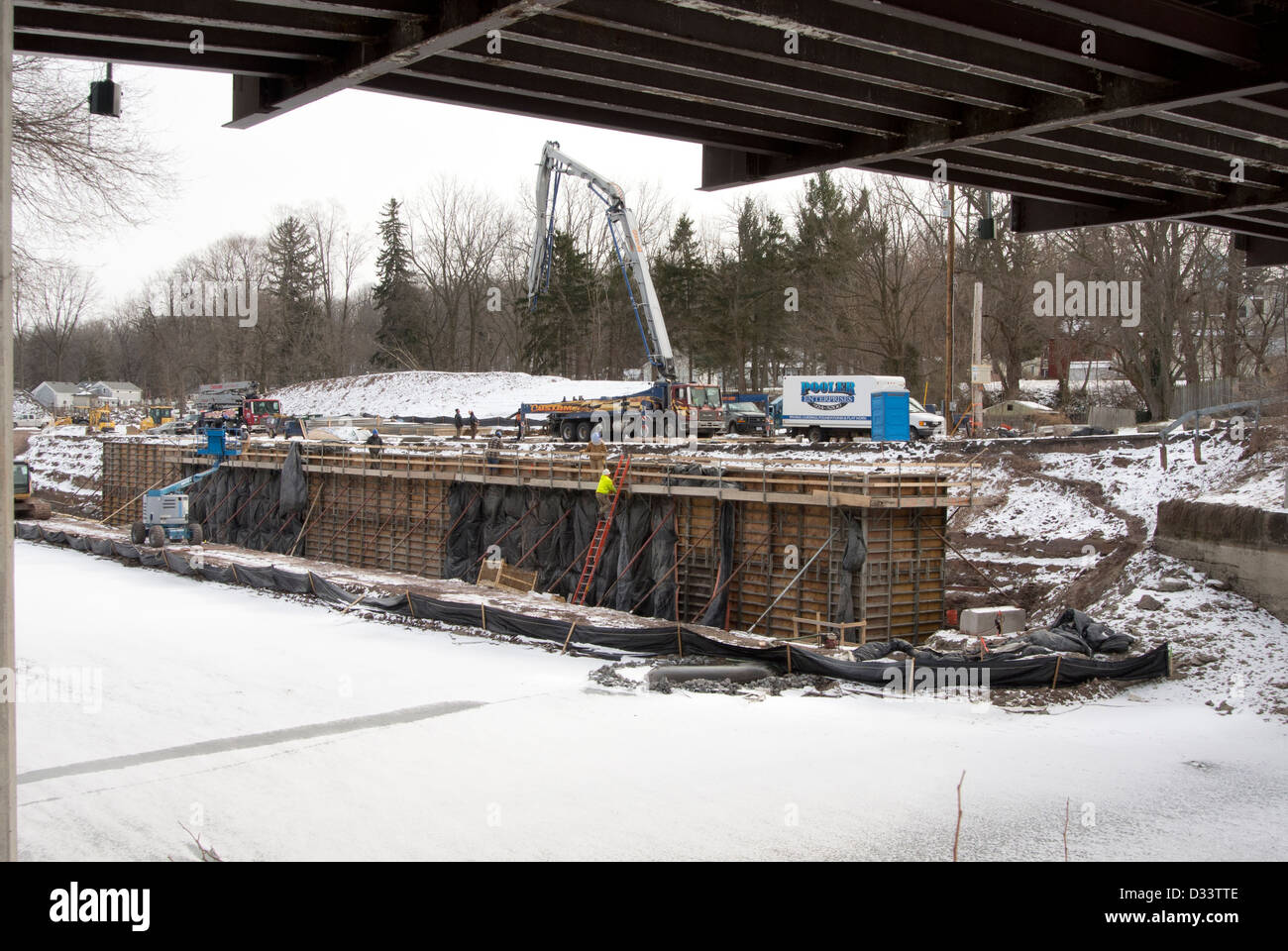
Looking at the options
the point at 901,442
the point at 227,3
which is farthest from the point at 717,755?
the point at 901,442

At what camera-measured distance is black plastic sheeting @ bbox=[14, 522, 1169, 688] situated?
1544cm

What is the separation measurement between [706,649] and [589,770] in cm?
548

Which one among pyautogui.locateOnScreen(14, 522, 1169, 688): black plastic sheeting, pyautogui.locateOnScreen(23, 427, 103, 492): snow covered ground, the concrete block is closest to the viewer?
pyautogui.locateOnScreen(14, 522, 1169, 688): black plastic sheeting

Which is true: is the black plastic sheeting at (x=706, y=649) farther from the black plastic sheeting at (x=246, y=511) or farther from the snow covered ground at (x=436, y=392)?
the snow covered ground at (x=436, y=392)

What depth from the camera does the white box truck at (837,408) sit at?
126ft

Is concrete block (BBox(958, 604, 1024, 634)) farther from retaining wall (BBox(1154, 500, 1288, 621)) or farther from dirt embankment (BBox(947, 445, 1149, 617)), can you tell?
retaining wall (BBox(1154, 500, 1288, 621))

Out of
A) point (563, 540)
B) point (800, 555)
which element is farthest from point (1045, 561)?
point (563, 540)

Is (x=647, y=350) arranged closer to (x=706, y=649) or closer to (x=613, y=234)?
(x=613, y=234)

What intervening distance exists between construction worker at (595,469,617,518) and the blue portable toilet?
14.9 meters

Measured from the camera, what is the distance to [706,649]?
17344mm
